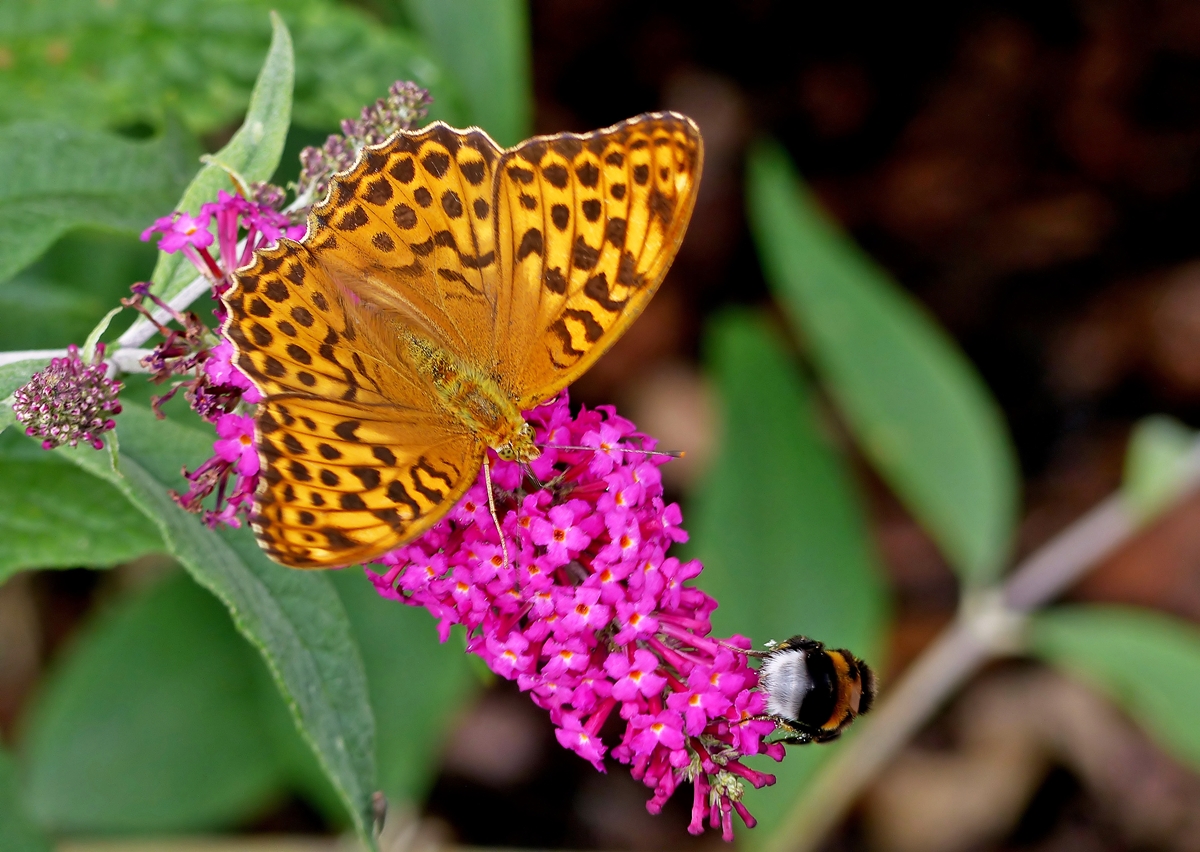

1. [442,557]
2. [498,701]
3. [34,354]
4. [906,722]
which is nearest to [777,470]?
[906,722]

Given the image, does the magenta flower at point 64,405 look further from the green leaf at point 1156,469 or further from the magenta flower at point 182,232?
the green leaf at point 1156,469

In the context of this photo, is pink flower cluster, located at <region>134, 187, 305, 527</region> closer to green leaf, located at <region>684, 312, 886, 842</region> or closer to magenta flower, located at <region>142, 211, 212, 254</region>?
magenta flower, located at <region>142, 211, 212, 254</region>

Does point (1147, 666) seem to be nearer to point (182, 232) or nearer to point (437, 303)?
point (437, 303)

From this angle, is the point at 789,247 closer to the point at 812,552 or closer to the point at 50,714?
the point at 812,552

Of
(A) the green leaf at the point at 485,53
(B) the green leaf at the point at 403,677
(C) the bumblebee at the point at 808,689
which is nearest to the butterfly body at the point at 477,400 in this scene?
(C) the bumblebee at the point at 808,689

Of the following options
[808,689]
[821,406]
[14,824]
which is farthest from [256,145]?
[821,406]
